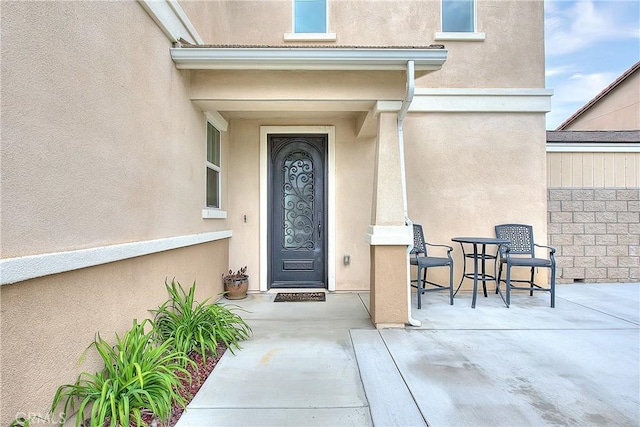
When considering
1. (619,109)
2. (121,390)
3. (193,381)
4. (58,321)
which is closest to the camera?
(58,321)

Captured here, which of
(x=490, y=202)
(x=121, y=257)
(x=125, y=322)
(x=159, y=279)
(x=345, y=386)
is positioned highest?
(x=490, y=202)

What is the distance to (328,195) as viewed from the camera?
529 centimetres

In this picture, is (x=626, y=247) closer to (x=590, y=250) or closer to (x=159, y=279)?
(x=590, y=250)

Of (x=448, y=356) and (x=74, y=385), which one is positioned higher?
(x=74, y=385)

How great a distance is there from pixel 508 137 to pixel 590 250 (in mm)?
2578

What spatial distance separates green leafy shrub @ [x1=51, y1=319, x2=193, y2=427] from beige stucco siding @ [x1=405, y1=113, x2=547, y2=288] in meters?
4.16

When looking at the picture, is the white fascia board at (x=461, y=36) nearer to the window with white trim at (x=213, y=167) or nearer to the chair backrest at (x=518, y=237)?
the chair backrest at (x=518, y=237)

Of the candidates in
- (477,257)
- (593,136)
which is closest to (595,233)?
(593,136)

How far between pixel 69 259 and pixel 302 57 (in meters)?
2.65

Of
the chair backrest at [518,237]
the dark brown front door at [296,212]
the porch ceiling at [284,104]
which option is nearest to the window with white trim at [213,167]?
the porch ceiling at [284,104]

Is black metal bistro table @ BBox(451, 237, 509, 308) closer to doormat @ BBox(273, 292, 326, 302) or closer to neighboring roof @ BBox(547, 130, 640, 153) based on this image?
doormat @ BBox(273, 292, 326, 302)

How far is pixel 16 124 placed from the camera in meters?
1.58

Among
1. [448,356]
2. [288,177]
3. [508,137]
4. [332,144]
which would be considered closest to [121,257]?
[448,356]

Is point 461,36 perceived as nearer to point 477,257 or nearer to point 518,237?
point 518,237
